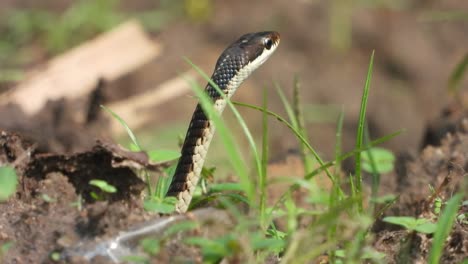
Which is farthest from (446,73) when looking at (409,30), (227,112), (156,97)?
(156,97)

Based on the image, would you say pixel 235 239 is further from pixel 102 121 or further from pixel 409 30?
pixel 409 30

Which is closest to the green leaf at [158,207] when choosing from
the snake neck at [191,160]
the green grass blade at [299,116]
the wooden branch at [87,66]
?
the snake neck at [191,160]

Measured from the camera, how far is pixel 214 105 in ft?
11.3

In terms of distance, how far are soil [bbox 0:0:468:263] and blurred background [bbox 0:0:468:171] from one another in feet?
0.05

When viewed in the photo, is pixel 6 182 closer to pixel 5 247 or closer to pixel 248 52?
pixel 5 247

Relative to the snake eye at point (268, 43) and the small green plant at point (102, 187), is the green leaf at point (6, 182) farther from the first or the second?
the snake eye at point (268, 43)

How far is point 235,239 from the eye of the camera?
2270mm

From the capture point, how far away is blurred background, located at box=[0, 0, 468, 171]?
7.30 m

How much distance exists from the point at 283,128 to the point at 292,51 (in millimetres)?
1041

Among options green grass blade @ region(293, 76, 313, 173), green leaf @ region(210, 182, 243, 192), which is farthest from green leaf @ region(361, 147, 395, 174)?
green leaf @ region(210, 182, 243, 192)

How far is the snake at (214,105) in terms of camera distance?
3174 millimetres

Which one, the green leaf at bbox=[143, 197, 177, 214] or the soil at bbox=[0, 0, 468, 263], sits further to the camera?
the soil at bbox=[0, 0, 468, 263]

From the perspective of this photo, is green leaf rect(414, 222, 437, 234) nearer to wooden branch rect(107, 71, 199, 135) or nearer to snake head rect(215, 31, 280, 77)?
snake head rect(215, 31, 280, 77)

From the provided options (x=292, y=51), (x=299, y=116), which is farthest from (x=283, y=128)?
(x=299, y=116)
